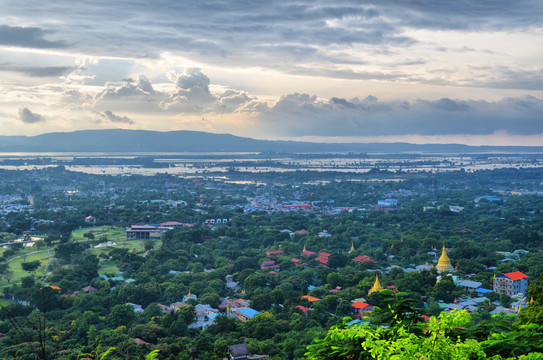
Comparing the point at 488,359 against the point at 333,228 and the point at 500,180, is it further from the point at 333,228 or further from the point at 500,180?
the point at 500,180

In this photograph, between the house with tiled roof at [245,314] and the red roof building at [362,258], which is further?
the red roof building at [362,258]

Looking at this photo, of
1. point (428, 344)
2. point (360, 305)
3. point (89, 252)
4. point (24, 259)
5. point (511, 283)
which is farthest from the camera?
point (89, 252)

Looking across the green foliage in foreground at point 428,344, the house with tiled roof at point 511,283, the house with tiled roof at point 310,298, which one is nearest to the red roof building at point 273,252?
the house with tiled roof at point 310,298

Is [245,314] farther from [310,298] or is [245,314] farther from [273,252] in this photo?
[273,252]

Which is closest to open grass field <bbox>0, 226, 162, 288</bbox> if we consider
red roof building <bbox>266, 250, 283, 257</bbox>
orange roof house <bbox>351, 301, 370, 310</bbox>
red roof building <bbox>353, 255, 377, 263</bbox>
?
red roof building <bbox>266, 250, 283, 257</bbox>

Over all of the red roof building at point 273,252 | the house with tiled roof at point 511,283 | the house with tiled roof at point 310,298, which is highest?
the house with tiled roof at point 511,283

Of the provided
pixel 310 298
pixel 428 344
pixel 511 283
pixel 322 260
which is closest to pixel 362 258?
pixel 322 260

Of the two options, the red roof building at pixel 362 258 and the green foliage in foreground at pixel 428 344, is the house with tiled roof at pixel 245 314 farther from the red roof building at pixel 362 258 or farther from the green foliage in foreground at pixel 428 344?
the green foliage in foreground at pixel 428 344
